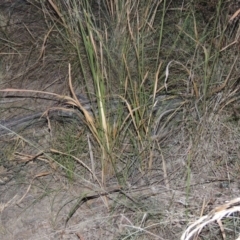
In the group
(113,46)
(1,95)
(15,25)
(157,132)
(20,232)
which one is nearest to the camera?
(20,232)

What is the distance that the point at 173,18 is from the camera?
3035 mm

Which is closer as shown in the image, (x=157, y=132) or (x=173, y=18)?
(x=157, y=132)

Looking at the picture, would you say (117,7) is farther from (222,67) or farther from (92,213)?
(92,213)

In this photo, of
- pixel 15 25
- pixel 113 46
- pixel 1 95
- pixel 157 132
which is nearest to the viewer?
pixel 157 132

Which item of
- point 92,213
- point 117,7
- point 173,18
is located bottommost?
point 92,213

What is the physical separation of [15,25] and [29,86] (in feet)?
1.53

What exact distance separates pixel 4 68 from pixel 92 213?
1070 mm

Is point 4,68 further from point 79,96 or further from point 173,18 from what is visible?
point 173,18

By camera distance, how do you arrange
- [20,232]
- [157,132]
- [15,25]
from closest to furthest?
[20,232]
[157,132]
[15,25]

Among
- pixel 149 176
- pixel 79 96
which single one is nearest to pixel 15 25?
pixel 79 96

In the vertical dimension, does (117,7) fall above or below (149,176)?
above

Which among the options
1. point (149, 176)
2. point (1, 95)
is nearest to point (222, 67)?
point (149, 176)

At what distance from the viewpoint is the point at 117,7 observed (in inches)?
109

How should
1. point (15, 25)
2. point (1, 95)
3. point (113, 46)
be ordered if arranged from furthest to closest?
point (15, 25)
point (1, 95)
point (113, 46)
